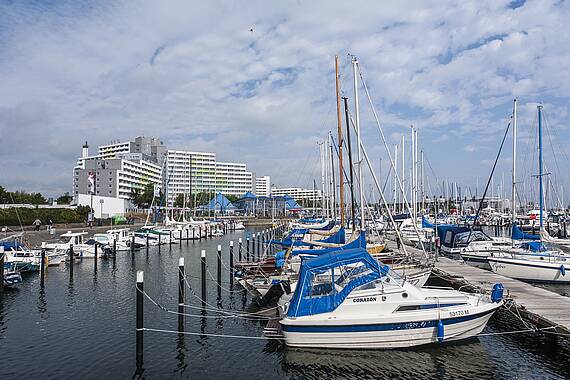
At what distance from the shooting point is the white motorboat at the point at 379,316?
16.4m

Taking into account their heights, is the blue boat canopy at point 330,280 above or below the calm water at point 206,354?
above

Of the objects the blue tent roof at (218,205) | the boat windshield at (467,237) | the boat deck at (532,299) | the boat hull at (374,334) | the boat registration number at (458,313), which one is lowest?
the boat hull at (374,334)

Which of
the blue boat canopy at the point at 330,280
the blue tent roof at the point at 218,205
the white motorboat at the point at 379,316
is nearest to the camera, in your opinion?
the white motorboat at the point at 379,316

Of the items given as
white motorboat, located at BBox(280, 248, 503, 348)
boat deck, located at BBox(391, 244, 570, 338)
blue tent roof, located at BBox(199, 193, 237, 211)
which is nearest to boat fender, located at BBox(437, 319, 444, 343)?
white motorboat, located at BBox(280, 248, 503, 348)

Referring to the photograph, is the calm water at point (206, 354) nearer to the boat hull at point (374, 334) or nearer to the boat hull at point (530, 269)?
the boat hull at point (374, 334)

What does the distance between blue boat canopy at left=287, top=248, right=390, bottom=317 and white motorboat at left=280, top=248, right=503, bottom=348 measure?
1.4 inches

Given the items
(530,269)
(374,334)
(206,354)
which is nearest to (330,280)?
(374,334)

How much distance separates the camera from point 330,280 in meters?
17.9

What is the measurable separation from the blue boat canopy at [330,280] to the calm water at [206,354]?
5.22 feet

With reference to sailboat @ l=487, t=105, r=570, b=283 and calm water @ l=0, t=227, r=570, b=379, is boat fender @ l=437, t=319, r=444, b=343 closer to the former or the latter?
calm water @ l=0, t=227, r=570, b=379

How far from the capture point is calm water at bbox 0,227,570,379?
15.3 metres

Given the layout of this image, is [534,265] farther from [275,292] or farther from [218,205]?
[218,205]

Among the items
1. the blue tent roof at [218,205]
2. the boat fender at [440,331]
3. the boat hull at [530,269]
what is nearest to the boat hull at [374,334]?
the boat fender at [440,331]

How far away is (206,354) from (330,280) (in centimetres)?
546
